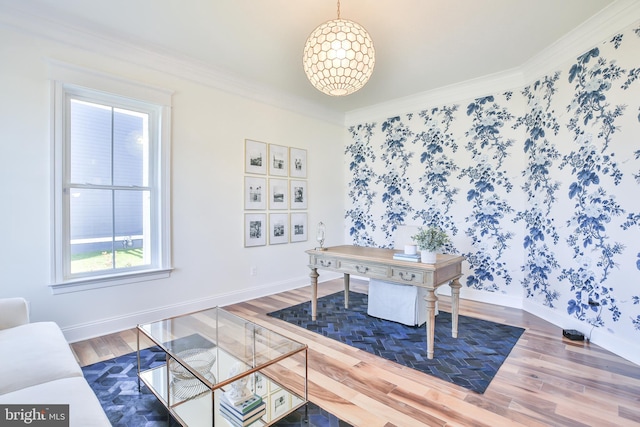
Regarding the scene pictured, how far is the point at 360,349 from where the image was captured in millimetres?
2500

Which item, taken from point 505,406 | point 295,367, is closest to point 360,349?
point 295,367

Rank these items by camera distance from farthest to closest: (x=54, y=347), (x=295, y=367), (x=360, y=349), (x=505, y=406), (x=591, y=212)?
(x=591, y=212) < (x=360, y=349) < (x=295, y=367) < (x=505, y=406) < (x=54, y=347)

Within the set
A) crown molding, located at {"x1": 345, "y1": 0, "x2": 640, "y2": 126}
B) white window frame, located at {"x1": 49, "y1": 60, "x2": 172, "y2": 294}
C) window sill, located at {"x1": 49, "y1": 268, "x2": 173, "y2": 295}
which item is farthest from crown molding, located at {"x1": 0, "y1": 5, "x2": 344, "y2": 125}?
window sill, located at {"x1": 49, "y1": 268, "x2": 173, "y2": 295}

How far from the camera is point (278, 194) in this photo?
4.12 m

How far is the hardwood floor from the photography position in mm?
1671

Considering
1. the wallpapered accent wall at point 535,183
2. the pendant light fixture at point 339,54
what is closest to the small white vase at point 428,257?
the pendant light fixture at point 339,54

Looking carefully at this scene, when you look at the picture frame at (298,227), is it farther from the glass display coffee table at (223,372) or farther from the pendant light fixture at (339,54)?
the pendant light fixture at (339,54)

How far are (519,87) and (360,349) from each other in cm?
334

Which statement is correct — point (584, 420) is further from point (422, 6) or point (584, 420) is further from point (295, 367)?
point (422, 6)

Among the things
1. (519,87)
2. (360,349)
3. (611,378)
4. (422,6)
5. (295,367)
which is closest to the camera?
(611,378)

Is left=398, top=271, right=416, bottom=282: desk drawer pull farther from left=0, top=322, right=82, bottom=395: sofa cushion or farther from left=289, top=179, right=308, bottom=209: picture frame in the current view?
left=289, top=179, right=308, bottom=209: picture frame

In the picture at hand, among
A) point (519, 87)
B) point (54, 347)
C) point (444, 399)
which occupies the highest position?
point (519, 87)

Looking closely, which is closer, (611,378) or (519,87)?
(611,378)

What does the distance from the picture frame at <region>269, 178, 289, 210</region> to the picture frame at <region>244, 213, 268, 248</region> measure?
0.73ft
